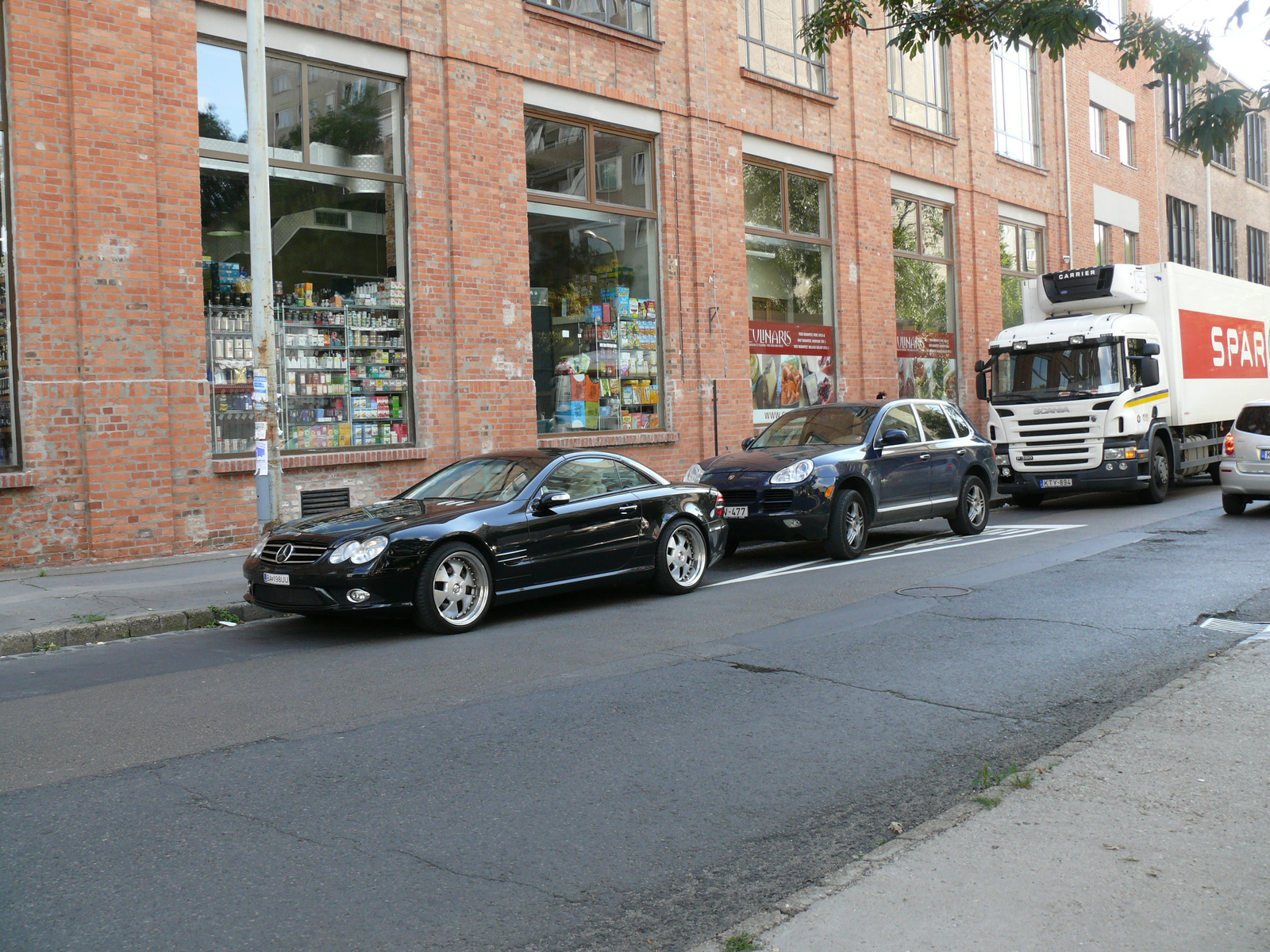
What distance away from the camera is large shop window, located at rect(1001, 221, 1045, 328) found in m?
27.9

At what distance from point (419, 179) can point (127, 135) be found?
12.3ft

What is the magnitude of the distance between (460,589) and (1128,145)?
3108cm

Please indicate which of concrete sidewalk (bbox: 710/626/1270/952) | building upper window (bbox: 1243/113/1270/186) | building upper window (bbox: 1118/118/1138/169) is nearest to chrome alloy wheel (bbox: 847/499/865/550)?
concrete sidewalk (bbox: 710/626/1270/952)

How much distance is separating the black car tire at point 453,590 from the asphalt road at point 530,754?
204 mm

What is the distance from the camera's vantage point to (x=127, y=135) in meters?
12.3

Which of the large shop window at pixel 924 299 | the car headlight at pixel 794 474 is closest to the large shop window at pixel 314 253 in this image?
the car headlight at pixel 794 474

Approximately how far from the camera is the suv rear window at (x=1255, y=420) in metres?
15.2

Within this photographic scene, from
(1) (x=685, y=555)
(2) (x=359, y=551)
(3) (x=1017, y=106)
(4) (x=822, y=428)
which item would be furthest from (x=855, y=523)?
(3) (x=1017, y=106)

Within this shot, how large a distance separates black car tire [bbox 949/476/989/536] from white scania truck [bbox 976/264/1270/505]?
140 inches

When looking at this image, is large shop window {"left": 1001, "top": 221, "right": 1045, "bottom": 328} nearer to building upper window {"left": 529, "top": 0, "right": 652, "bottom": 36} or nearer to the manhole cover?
building upper window {"left": 529, "top": 0, "right": 652, "bottom": 36}

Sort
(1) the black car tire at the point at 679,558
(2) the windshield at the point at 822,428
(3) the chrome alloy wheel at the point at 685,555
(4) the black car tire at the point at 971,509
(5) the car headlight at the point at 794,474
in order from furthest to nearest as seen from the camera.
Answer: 1. (4) the black car tire at the point at 971,509
2. (2) the windshield at the point at 822,428
3. (5) the car headlight at the point at 794,474
4. (3) the chrome alloy wheel at the point at 685,555
5. (1) the black car tire at the point at 679,558

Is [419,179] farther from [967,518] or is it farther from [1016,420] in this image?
[1016,420]

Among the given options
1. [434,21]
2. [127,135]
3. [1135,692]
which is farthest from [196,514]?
[1135,692]

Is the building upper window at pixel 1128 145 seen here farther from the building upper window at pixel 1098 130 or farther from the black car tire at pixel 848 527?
the black car tire at pixel 848 527
